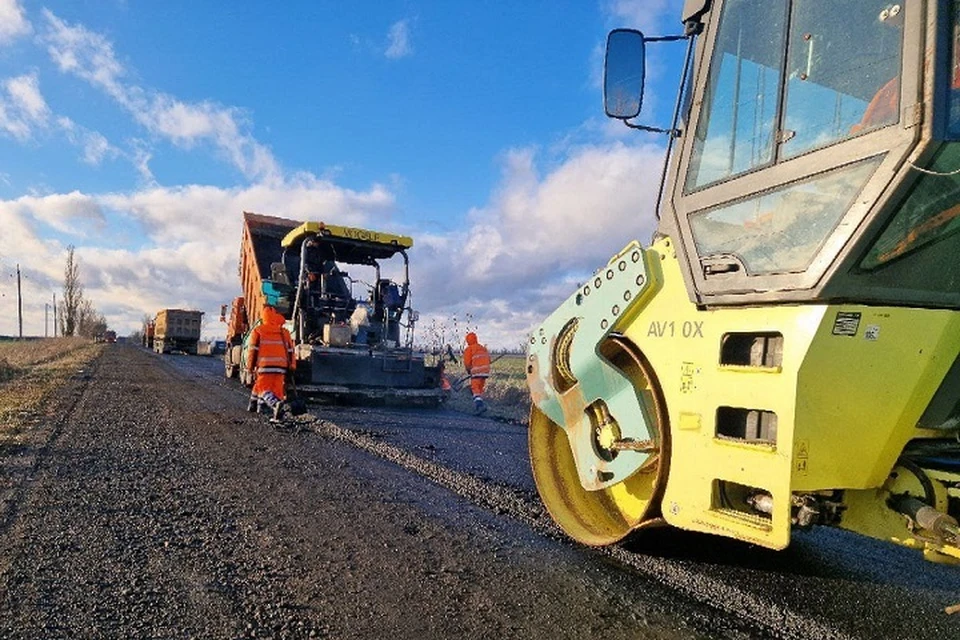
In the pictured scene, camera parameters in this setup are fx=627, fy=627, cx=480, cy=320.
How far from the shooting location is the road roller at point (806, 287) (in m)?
1.99

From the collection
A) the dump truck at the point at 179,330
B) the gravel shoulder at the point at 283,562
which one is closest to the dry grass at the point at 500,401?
the gravel shoulder at the point at 283,562

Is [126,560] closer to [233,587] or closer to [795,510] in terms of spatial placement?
[233,587]

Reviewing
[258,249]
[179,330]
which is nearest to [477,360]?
[258,249]

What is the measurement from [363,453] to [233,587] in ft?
11.0

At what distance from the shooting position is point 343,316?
11.8 meters

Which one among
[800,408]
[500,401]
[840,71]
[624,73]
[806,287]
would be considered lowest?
[500,401]

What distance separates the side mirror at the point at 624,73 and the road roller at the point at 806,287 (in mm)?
249

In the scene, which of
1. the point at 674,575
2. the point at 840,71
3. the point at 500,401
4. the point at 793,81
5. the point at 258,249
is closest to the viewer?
the point at 840,71

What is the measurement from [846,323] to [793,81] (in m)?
0.95

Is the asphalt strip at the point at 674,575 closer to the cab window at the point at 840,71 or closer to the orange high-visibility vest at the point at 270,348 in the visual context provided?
the cab window at the point at 840,71

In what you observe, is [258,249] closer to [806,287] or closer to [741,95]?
[741,95]

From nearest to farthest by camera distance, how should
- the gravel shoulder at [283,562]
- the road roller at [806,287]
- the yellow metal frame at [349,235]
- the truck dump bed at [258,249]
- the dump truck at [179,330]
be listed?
1. the road roller at [806,287]
2. the gravel shoulder at [283,562]
3. the yellow metal frame at [349,235]
4. the truck dump bed at [258,249]
5. the dump truck at [179,330]

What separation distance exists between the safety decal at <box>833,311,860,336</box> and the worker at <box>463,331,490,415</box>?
895cm

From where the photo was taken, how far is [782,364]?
2.12 m
